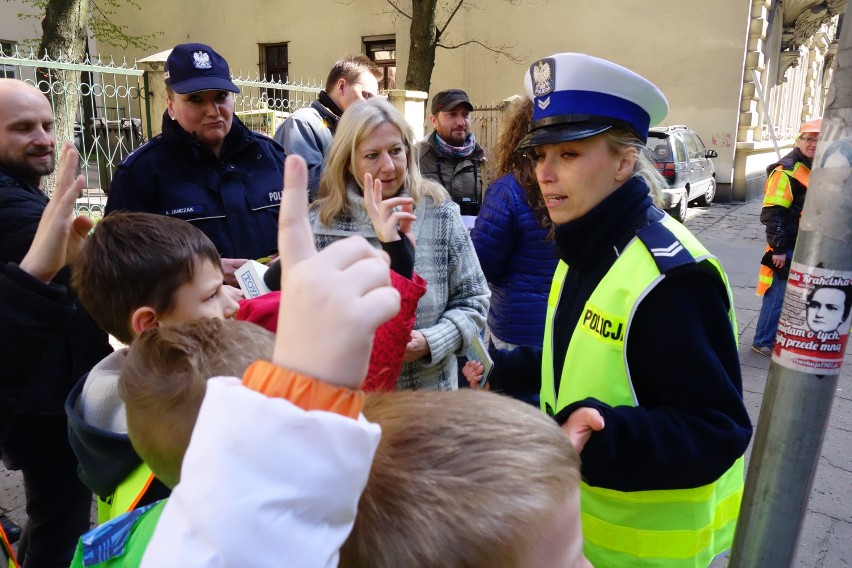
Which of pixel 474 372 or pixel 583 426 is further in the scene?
pixel 474 372

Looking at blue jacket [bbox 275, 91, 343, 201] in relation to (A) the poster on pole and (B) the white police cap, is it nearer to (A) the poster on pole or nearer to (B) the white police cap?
(B) the white police cap

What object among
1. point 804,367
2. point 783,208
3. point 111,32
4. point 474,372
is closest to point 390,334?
point 474,372

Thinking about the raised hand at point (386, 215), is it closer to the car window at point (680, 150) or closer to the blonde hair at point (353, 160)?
the blonde hair at point (353, 160)

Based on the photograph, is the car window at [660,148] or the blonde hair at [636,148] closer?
the blonde hair at [636,148]

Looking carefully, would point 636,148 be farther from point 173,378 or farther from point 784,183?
point 784,183

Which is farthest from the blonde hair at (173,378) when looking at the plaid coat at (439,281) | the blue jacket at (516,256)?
the blue jacket at (516,256)

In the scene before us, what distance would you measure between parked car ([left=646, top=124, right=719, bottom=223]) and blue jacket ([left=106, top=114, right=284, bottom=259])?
909 centimetres

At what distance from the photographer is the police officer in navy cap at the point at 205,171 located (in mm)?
→ 2559

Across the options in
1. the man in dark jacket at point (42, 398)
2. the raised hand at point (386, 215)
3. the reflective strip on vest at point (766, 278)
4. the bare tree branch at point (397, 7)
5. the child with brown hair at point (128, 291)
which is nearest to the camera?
the child with brown hair at point (128, 291)

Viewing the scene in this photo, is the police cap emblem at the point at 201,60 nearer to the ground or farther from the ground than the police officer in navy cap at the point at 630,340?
farther from the ground

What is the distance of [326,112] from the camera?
4184 millimetres

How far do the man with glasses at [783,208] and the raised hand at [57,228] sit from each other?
4799mm

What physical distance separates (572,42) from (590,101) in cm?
1618

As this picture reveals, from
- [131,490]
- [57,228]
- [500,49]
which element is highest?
→ [500,49]
